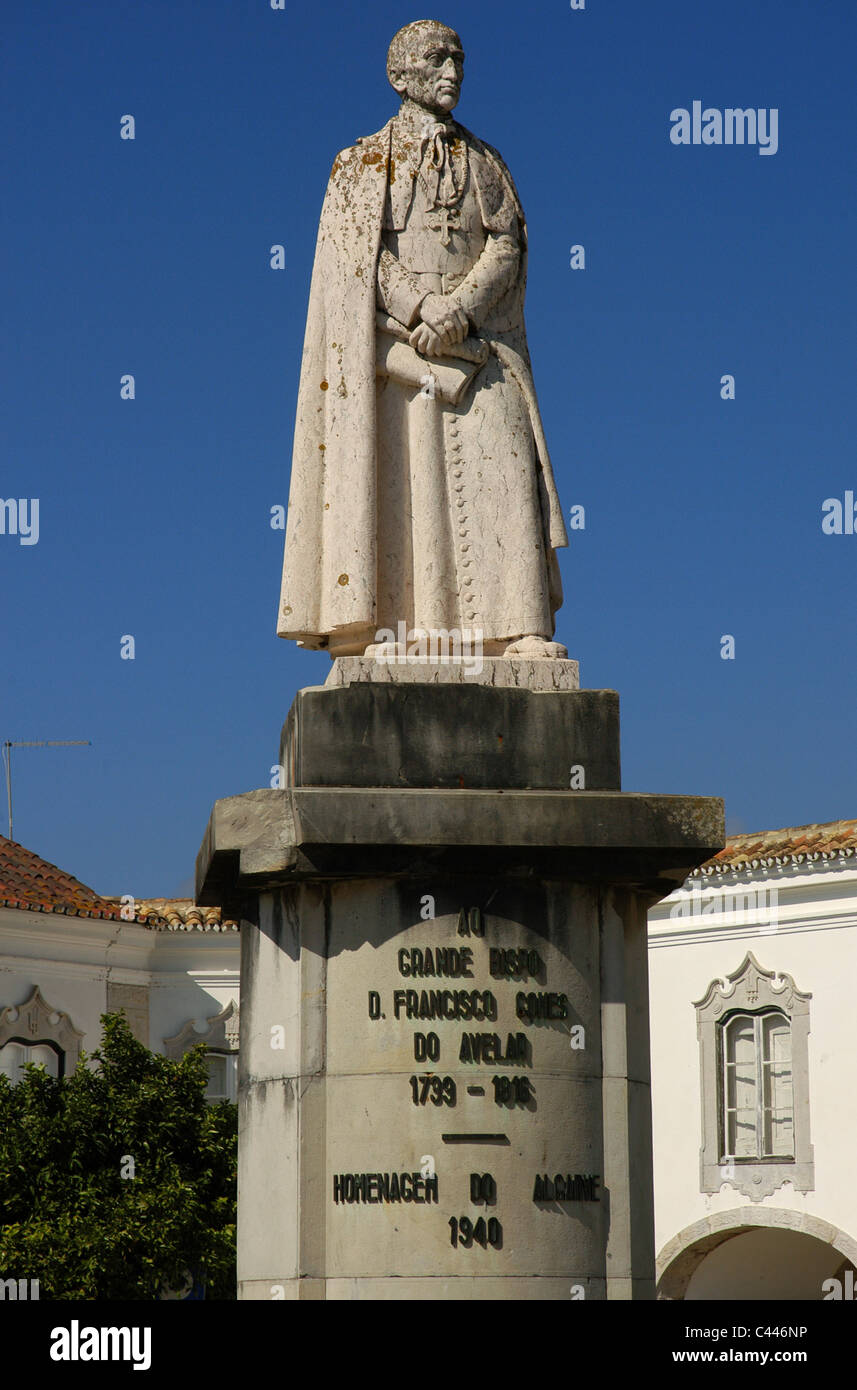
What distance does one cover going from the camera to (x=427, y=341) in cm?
906

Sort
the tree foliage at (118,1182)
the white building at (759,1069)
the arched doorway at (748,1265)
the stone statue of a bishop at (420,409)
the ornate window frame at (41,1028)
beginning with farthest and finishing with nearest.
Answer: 1. the arched doorway at (748,1265)
2. the ornate window frame at (41,1028)
3. the white building at (759,1069)
4. the tree foliage at (118,1182)
5. the stone statue of a bishop at (420,409)

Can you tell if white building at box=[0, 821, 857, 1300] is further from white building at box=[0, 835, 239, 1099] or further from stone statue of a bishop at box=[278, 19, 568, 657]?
stone statue of a bishop at box=[278, 19, 568, 657]

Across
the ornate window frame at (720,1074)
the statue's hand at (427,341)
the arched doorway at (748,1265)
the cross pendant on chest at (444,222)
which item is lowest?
the arched doorway at (748,1265)

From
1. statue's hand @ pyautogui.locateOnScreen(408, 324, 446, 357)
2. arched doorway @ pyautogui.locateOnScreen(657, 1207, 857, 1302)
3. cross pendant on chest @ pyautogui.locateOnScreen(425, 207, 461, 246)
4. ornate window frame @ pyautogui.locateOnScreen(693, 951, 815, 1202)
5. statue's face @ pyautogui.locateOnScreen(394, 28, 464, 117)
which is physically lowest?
arched doorway @ pyautogui.locateOnScreen(657, 1207, 857, 1302)

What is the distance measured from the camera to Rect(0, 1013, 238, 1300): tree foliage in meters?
19.6

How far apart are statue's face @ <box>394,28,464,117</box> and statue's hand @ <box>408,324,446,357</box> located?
105 cm

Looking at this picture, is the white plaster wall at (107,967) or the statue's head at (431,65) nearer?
the statue's head at (431,65)

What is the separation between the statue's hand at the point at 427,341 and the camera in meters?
9.05

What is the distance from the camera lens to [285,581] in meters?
9.18

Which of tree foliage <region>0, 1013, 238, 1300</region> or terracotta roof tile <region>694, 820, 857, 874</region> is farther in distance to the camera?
terracotta roof tile <region>694, 820, 857, 874</region>

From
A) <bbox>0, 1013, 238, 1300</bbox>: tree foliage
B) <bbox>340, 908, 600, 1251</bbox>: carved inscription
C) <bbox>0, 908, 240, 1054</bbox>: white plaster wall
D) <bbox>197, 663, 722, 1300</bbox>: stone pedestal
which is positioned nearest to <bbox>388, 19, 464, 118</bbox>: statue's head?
<bbox>197, 663, 722, 1300</bbox>: stone pedestal

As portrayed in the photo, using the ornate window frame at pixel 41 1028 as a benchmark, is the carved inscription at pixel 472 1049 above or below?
below

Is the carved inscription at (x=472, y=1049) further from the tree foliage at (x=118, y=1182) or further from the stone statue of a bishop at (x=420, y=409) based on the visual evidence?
the tree foliage at (x=118, y=1182)

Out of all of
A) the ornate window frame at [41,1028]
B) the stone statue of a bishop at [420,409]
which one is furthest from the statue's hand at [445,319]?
the ornate window frame at [41,1028]
